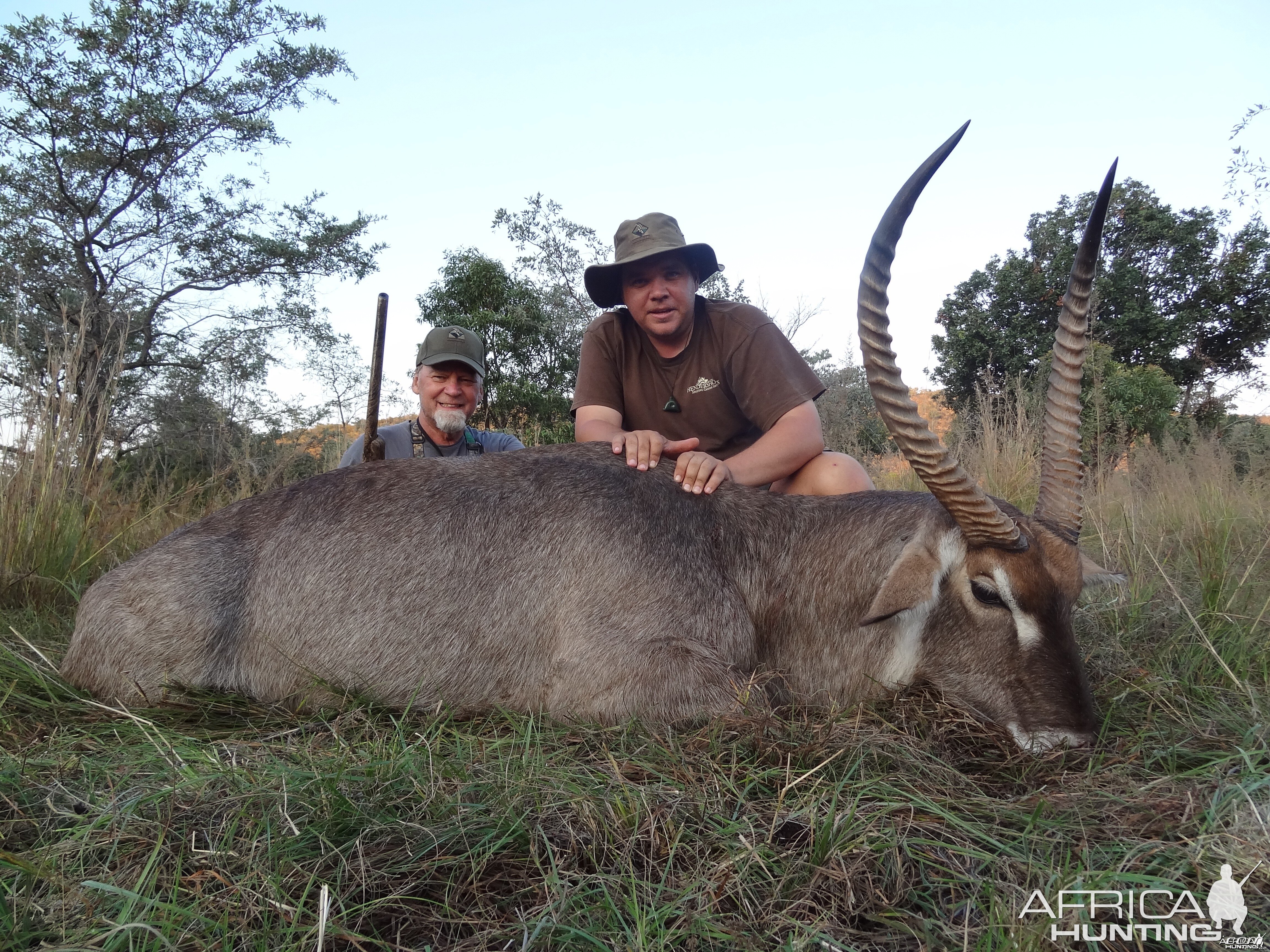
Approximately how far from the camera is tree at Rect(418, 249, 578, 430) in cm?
1531

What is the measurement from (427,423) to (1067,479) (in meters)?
4.50

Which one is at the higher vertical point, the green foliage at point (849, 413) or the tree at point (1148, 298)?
the tree at point (1148, 298)

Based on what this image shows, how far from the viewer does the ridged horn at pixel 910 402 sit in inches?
103

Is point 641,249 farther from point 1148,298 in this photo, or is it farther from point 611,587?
point 1148,298

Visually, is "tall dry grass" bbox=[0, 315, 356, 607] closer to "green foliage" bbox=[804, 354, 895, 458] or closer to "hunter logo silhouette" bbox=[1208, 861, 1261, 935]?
"hunter logo silhouette" bbox=[1208, 861, 1261, 935]

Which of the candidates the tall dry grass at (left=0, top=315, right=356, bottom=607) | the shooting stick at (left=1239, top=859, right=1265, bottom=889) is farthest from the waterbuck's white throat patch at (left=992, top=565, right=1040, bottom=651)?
the tall dry grass at (left=0, top=315, right=356, bottom=607)

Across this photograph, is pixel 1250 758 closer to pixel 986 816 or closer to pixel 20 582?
pixel 986 816

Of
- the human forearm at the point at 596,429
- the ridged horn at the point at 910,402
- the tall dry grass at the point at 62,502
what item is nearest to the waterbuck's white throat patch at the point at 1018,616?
the ridged horn at the point at 910,402

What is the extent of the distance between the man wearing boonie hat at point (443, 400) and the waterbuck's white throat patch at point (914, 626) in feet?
11.6

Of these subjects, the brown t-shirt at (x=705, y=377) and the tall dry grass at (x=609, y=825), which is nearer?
the tall dry grass at (x=609, y=825)

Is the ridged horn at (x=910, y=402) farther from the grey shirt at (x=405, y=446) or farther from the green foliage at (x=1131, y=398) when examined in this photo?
the green foliage at (x=1131, y=398)

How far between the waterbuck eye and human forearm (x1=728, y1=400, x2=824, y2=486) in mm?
1499

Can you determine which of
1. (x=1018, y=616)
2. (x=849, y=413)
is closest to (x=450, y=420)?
(x=1018, y=616)

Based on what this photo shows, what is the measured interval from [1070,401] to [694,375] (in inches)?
84.3
